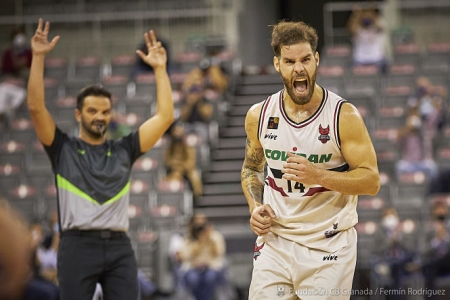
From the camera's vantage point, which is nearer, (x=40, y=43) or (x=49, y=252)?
(x=40, y=43)

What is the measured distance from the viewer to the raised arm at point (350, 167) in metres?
4.04

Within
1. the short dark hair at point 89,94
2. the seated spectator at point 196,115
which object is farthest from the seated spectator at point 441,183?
the short dark hair at point 89,94

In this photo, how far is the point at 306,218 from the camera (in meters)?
4.38

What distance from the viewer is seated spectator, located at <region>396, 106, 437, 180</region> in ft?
45.2

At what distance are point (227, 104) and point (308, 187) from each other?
482 inches

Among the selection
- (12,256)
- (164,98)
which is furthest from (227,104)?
(12,256)

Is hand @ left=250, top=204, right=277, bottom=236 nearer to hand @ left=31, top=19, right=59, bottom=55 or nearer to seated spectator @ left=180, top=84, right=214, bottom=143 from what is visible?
hand @ left=31, top=19, right=59, bottom=55

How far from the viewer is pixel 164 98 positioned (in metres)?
6.03

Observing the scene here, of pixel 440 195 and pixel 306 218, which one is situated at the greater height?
pixel 306 218

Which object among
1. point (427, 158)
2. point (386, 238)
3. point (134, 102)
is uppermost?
point (134, 102)

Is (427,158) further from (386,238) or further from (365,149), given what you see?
(365,149)

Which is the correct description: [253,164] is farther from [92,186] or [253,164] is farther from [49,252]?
[49,252]

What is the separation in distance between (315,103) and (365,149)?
0.41 m

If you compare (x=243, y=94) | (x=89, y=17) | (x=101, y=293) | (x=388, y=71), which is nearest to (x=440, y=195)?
(x=388, y=71)
